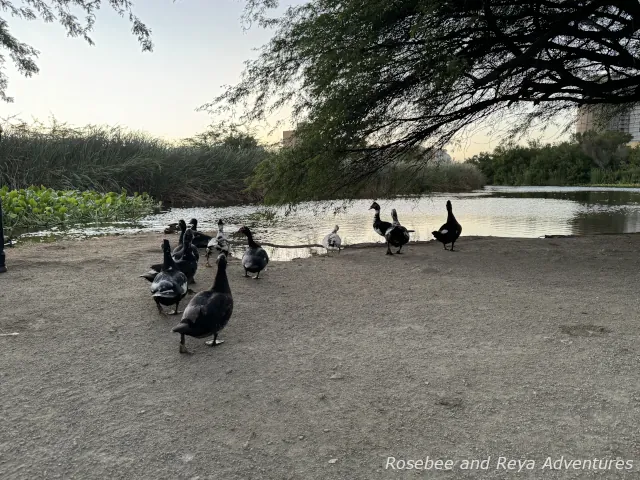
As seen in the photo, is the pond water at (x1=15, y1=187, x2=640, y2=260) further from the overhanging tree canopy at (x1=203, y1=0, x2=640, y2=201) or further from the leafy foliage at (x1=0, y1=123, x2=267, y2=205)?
the leafy foliage at (x1=0, y1=123, x2=267, y2=205)

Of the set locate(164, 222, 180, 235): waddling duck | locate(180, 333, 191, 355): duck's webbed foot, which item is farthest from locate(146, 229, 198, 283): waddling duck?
locate(164, 222, 180, 235): waddling duck

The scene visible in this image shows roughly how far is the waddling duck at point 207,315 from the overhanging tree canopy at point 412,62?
457cm

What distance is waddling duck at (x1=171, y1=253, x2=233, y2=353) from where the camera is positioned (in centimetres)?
352

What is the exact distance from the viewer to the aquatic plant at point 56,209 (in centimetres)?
1234

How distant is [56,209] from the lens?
43.3 ft

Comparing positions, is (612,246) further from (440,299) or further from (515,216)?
(515,216)

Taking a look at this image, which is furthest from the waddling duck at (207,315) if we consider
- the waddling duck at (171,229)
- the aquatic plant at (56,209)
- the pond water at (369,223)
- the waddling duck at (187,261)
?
the aquatic plant at (56,209)

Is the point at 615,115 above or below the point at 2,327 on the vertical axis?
above

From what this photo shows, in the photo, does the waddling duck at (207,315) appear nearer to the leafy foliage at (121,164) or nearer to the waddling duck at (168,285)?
the waddling duck at (168,285)

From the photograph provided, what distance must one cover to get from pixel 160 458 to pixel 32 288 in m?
4.04

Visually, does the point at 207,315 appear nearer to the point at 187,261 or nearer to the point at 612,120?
the point at 187,261

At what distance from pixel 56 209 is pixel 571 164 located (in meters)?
54.2

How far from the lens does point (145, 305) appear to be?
485 centimetres

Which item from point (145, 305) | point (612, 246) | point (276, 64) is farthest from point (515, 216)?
point (145, 305)
